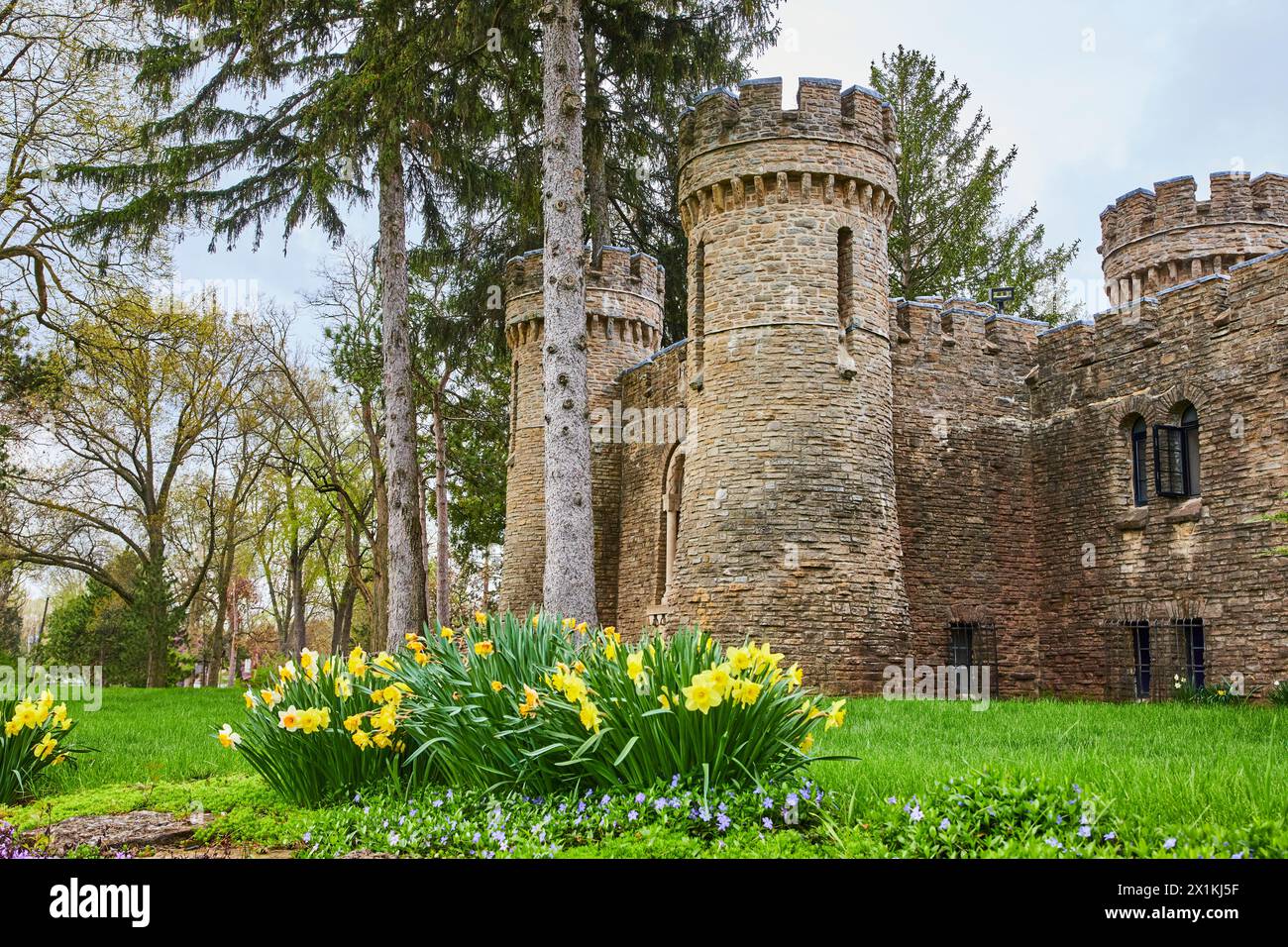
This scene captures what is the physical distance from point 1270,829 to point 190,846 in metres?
5.59

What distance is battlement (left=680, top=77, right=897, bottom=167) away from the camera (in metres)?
16.8

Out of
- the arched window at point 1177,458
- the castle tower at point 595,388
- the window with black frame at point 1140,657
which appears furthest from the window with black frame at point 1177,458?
the castle tower at point 595,388

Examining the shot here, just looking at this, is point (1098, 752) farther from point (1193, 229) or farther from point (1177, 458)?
point (1193, 229)

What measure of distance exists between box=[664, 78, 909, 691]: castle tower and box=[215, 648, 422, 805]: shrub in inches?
350

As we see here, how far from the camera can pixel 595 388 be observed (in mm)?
23094

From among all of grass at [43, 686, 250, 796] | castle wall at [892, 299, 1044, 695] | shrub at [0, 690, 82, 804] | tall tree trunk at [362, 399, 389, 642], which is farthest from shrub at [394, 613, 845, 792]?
tall tree trunk at [362, 399, 389, 642]

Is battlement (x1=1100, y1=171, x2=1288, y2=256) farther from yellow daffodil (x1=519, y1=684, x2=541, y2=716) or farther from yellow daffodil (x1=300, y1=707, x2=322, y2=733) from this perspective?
yellow daffodil (x1=300, y1=707, x2=322, y2=733)

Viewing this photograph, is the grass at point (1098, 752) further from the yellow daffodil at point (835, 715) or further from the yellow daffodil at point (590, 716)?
the yellow daffodil at point (590, 716)

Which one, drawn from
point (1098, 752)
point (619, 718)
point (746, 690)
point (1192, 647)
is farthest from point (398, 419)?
point (746, 690)

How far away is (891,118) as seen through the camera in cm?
1752

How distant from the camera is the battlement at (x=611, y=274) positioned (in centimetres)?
2297

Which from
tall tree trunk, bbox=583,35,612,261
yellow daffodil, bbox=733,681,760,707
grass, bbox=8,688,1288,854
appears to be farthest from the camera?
tall tree trunk, bbox=583,35,612,261

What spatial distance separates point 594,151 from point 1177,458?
1118 cm
